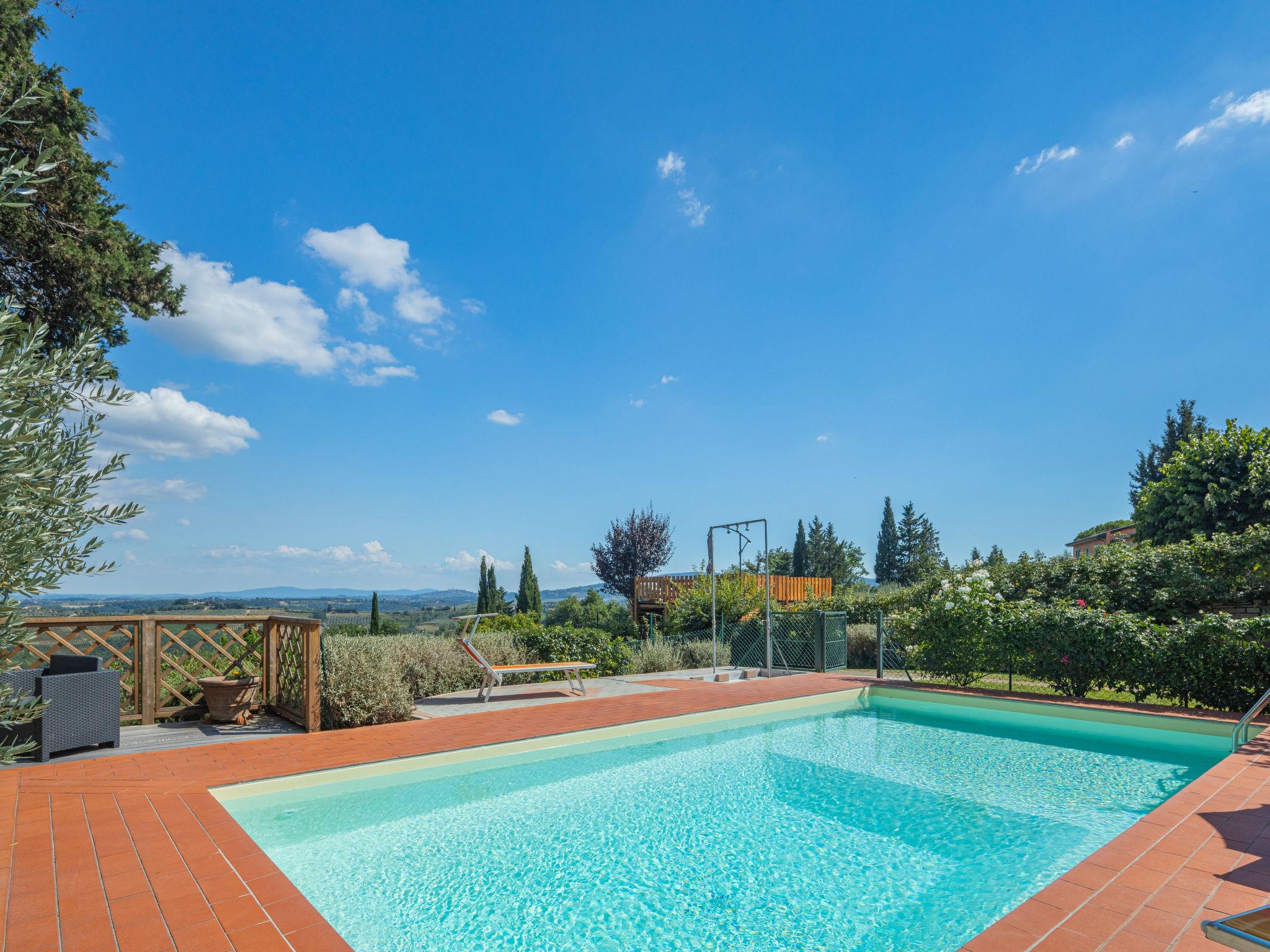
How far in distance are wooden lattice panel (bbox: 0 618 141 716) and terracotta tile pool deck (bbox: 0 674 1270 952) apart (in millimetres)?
1609

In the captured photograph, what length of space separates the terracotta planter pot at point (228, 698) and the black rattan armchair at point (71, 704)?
103 cm

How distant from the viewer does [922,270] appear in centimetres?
1248

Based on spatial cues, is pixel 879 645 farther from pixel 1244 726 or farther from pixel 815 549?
pixel 815 549

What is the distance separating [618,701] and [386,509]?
13.2 metres

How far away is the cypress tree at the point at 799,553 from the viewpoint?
46.8m

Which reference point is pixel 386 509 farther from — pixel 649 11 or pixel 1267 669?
pixel 1267 669

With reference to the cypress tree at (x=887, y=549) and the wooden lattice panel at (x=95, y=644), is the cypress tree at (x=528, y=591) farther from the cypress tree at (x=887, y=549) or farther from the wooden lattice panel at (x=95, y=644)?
the cypress tree at (x=887, y=549)

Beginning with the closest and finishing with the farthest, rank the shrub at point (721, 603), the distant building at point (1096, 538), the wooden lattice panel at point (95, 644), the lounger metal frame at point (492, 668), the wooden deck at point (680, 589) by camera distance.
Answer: the wooden lattice panel at point (95, 644) < the lounger metal frame at point (492, 668) < the shrub at point (721, 603) < the wooden deck at point (680, 589) < the distant building at point (1096, 538)

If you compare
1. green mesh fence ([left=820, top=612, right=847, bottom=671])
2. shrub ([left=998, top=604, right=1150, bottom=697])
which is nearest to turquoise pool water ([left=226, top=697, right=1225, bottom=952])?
shrub ([left=998, top=604, right=1150, bottom=697])

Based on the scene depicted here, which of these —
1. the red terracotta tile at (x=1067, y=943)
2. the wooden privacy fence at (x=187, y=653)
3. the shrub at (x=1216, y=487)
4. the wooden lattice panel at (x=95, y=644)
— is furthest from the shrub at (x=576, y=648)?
the shrub at (x=1216, y=487)

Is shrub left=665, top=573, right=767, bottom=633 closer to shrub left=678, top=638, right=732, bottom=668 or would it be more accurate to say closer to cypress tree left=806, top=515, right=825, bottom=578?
shrub left=678, top=638, right=732, bottom=668

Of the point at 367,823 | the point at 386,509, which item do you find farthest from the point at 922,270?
the point at 386,509

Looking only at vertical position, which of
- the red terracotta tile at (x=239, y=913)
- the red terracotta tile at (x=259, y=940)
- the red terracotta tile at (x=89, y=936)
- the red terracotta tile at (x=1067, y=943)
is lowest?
the red terracotta tile at (x=1067, y=943)

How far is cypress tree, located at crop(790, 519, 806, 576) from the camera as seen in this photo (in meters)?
46.8
